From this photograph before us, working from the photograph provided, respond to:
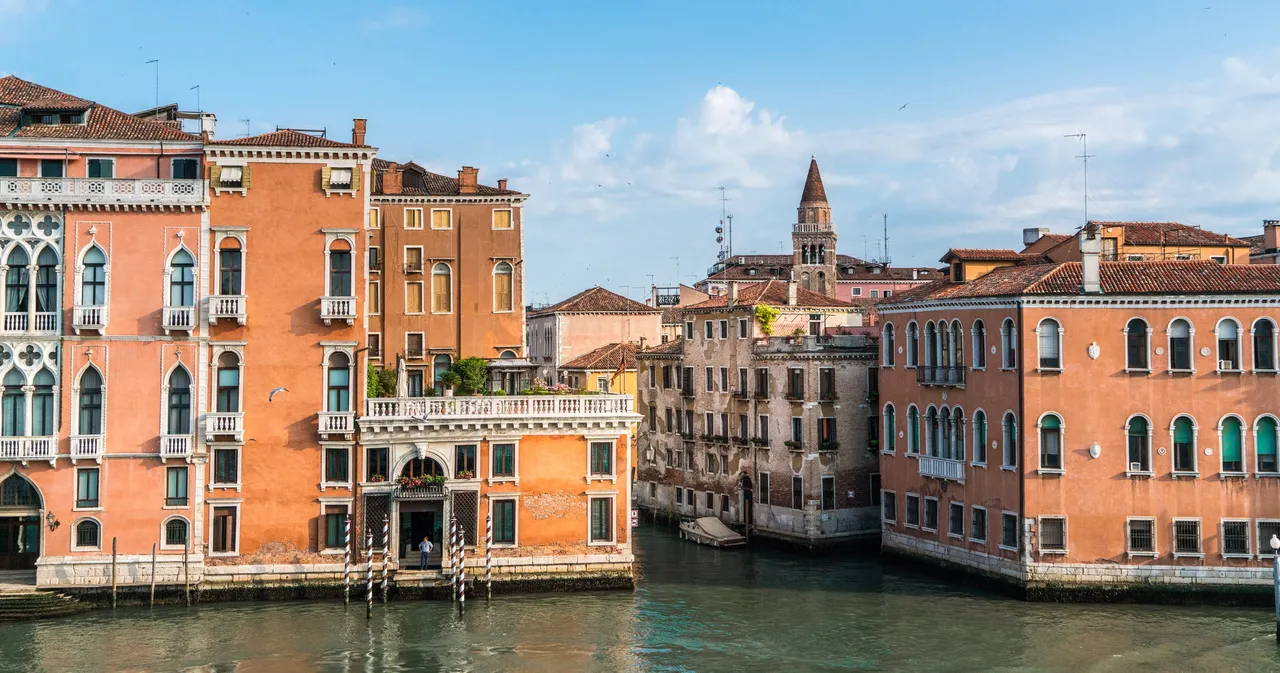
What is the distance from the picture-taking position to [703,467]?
140 ft

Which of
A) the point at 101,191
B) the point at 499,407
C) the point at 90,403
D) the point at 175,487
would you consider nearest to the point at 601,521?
the point at 499,407

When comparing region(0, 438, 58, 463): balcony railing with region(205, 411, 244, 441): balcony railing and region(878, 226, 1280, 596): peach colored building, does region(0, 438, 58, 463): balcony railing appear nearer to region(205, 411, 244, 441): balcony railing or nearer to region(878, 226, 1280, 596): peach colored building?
region(205, 411, 244, 441): balcony railing

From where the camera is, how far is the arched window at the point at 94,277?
27688 millimetres

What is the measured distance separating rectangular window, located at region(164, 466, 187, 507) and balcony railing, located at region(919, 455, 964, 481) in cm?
1912

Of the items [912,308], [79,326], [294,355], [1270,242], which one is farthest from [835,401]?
[79,326]

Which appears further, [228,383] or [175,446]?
[228,383]

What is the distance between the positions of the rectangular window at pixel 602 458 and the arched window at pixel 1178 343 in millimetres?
13573

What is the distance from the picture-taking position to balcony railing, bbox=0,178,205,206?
27297 mm

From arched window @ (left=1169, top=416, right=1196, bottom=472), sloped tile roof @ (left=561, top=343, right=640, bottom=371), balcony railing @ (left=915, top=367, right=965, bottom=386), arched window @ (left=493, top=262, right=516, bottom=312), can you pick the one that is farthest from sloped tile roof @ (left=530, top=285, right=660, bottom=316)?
arched window @ (left=1169, top=416, right=1196, bottom=472)

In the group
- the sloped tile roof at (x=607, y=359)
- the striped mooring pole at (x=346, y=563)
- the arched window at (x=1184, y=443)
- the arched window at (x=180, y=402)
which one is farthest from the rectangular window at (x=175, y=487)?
the arched window at (x=1184, y=443)

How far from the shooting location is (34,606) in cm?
2647

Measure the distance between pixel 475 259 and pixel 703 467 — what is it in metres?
12.4

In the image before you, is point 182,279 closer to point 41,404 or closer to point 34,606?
point 41,404

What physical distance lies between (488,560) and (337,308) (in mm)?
6933
